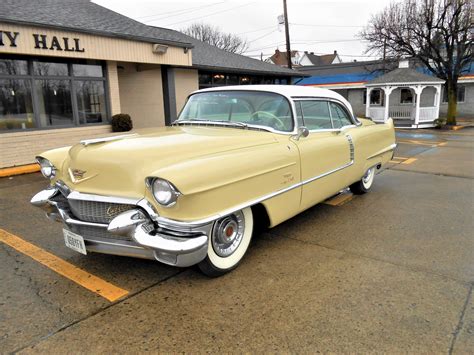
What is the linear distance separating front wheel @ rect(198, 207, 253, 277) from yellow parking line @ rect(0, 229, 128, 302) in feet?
2.52

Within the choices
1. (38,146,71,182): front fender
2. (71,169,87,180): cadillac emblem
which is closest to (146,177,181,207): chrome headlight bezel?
(71,169,87,180): cadillac emblem

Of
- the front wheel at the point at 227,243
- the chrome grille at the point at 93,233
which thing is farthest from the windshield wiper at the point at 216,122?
the chrome grille at the point at 93,233

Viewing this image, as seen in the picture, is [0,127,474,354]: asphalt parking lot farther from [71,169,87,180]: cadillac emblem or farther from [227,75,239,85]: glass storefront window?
[227,75,239,85]: glass storefront window

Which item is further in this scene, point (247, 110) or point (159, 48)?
point (159, 48)

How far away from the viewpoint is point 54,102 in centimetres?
1002

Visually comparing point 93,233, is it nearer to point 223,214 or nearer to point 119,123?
point 223,214

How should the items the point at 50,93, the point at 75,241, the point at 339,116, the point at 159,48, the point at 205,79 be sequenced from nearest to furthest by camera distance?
1. the point at 75,241
2. the point at 339,116
3. the point at 50,93
4. the point at 159,48
5. the point at 205,79

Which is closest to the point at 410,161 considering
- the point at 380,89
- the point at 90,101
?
the point at 90,101

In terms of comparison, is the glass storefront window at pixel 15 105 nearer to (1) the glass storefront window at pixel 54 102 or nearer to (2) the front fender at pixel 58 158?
(1) the glass storefront window at pixel 54 102

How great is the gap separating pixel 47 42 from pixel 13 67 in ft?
3.40

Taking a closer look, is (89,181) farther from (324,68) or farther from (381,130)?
(324,68)

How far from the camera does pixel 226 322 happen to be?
8.90 ft

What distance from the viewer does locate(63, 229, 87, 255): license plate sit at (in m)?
3.14

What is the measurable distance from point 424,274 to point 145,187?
2611 mm
